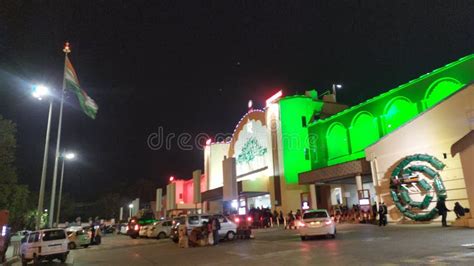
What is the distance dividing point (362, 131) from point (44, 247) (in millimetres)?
27562

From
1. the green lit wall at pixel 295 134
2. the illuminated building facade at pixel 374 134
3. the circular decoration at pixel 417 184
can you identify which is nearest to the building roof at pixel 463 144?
the illuminated building facade at pixel 374 134

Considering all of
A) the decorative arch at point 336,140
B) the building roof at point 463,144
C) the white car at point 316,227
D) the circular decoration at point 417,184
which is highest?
the decorative arch at point 336,140

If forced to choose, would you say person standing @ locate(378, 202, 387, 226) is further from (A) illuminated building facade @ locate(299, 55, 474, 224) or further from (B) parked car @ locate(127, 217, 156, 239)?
(B) parked car @ locate(127, 217, 156, 239)

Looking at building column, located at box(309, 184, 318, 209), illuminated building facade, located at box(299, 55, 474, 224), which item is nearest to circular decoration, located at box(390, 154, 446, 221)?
illuminated building facade, located at box(299, 55, 474, 224)

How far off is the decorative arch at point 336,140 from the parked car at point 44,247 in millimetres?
27159

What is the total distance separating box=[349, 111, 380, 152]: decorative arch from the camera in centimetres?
3341

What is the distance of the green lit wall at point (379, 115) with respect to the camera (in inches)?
1027

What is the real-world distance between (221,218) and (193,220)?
5.55 feet

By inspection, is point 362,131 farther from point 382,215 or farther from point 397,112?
point 382,215

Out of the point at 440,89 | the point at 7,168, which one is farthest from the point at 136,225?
the point at 440,89

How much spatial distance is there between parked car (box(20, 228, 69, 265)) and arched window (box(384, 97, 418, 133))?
80.9ft

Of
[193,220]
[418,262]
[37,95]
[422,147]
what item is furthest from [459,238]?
[37,95]

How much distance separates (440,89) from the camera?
26875mm

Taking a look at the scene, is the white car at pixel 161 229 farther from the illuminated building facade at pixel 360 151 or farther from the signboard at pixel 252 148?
the signboard at pixel 252 148
